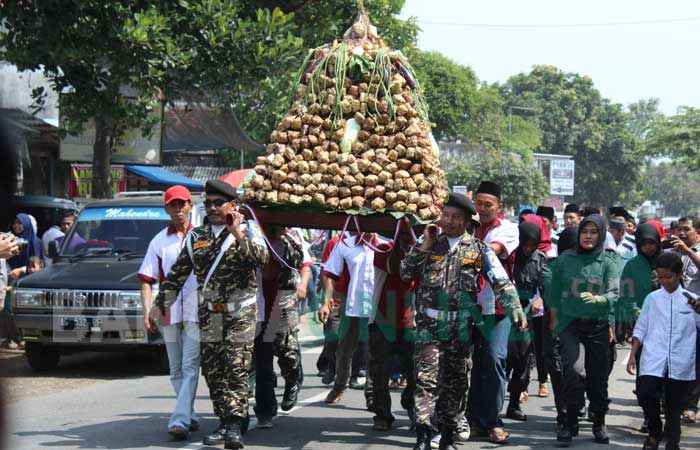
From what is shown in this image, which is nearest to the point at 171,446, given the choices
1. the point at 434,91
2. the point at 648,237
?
the point at 648,237

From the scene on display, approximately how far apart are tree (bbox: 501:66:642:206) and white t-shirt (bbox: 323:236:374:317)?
2628 inches

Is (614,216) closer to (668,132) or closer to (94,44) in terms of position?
(94,44)

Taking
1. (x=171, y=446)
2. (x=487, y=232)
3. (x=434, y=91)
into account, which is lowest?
(x=171, y=446)

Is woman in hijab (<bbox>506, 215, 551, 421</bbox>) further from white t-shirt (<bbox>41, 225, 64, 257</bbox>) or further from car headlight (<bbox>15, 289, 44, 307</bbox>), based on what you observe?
white t-shirt (<bbox>41, 225, 64, 257</bbox>)

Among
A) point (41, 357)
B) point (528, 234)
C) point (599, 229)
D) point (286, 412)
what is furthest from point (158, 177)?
point (599, 229)

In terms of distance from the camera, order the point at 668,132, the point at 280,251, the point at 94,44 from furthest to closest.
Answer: the point at 668,132 → the point at 94,44 → the point at 280,251

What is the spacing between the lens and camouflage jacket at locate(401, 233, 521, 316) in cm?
714

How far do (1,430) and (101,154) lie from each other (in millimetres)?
15406

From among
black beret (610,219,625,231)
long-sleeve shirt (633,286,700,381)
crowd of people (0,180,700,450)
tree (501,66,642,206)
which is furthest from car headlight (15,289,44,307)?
tree (501,66,642,206)

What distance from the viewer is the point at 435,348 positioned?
7.11m

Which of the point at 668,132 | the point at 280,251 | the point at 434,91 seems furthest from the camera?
the point at 434,91

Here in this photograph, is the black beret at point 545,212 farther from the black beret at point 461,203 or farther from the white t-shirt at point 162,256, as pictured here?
the white t-shirt at point 162,256

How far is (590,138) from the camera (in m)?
75.1

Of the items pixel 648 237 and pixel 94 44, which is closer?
pixel 648 237
